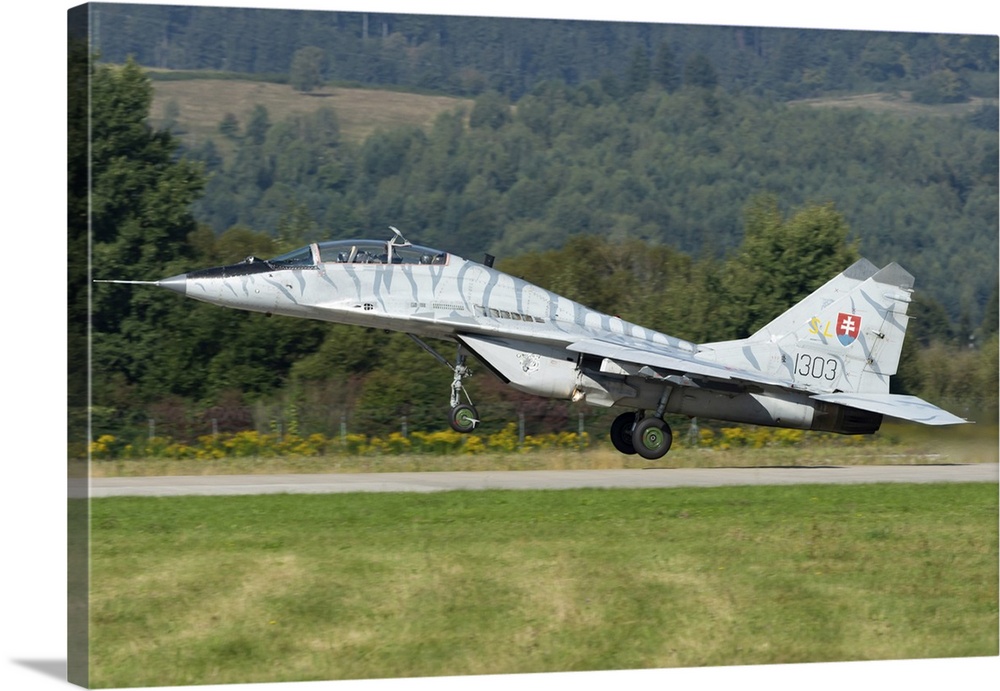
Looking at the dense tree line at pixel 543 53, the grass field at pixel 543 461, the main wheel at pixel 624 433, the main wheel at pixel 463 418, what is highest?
the dense tree line at pixel 543 53

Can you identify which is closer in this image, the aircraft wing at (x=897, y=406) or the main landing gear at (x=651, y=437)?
the aircraft wing at (x=897, y=406)

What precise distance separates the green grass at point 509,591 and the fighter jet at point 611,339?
1812 mm

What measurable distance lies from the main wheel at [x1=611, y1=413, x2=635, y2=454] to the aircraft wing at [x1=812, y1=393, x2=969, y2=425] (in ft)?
9.68

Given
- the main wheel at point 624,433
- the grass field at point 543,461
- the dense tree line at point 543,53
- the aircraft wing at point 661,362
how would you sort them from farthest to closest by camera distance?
1. the grass field at point 543,461
2. the dense tree line at point 543,53
3. the main wheel at point 624,433
4. the aircraft wing at point 661,362

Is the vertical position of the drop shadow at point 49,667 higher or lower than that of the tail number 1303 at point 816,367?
lower

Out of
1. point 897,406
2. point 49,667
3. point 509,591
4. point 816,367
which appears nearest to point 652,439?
point 816,367

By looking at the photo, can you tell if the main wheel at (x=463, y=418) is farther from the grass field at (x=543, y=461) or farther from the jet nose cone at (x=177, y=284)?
the grass field at (x=543, y=461)

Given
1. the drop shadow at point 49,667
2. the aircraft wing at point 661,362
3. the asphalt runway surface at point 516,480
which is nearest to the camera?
the drop shadow at point 49,667

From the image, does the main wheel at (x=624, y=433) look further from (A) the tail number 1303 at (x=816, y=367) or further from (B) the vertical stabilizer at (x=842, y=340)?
(A) the tail number 1303 at (x=816, y=367)

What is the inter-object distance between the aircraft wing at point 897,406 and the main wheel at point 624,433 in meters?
2.95

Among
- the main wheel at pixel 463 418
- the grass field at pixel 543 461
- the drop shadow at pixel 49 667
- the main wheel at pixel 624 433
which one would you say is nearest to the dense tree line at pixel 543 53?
the main wheel at pixel 463 418

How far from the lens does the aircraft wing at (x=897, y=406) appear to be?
18.6 metres

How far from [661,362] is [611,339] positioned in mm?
1019

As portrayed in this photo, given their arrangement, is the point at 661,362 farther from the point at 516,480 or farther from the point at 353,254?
the point at 516,480
